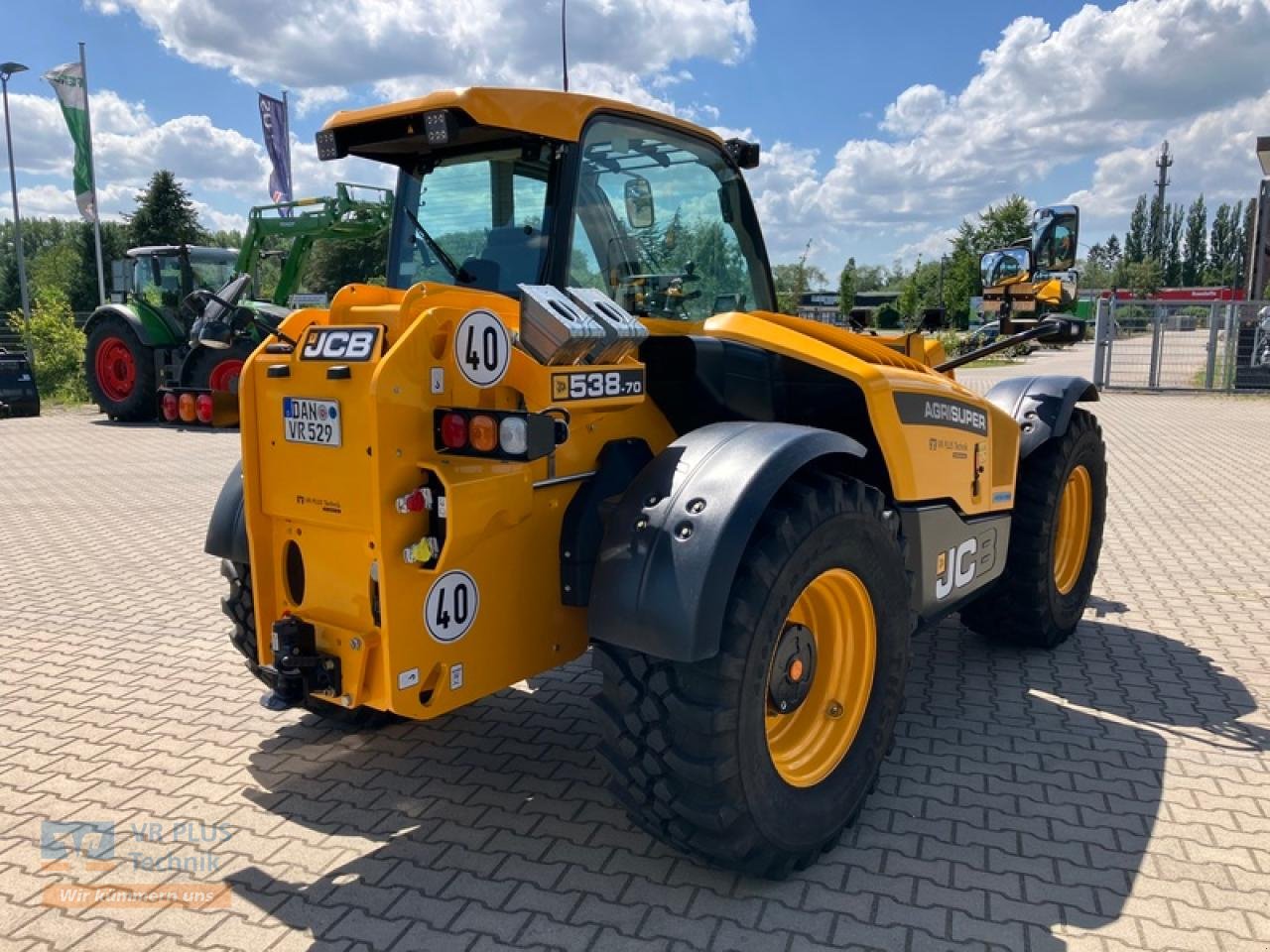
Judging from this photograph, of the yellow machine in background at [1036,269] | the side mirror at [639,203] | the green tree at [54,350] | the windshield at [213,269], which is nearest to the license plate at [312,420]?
the side mirror at [639,203]

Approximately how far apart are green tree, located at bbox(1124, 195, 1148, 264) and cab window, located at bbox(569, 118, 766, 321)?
102632 mm

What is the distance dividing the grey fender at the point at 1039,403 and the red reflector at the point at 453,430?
3009 mm

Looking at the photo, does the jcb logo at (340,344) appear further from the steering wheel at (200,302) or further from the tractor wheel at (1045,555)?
the tractor wheel at (1045,555)

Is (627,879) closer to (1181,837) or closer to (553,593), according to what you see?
(553,593)

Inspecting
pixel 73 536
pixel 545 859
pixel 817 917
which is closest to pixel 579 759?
pixel 545 859

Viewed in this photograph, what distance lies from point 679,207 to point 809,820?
7.32 ft

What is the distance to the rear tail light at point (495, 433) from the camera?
8.38ft

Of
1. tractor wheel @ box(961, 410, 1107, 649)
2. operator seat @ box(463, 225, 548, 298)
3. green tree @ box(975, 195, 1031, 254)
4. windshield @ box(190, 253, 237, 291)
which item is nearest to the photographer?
operator seat @ box(463, 225, 548, 298)

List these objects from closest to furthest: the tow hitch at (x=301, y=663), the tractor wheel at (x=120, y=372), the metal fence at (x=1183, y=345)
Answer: the tow hitch at (x=301, y=663)
the tractor wheel at (x=120, y=372)
the metal fence at (x=1183, y=345)

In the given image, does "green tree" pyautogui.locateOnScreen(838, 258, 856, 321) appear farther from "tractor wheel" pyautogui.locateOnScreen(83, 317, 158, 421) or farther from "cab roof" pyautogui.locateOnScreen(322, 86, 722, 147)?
"cab roof" pyautogui.locateOnScreen(322, 86, 722, 147)

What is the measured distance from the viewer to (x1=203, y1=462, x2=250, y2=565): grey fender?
3.57 metres

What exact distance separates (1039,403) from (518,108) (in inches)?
123

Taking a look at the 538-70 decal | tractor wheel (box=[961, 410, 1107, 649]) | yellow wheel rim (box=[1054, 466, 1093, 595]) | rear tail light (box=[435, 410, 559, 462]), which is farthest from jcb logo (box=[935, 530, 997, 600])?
rear tail light (box=[435, 410, 559, 462])

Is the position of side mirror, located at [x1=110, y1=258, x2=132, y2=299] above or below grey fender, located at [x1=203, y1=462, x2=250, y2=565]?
above
